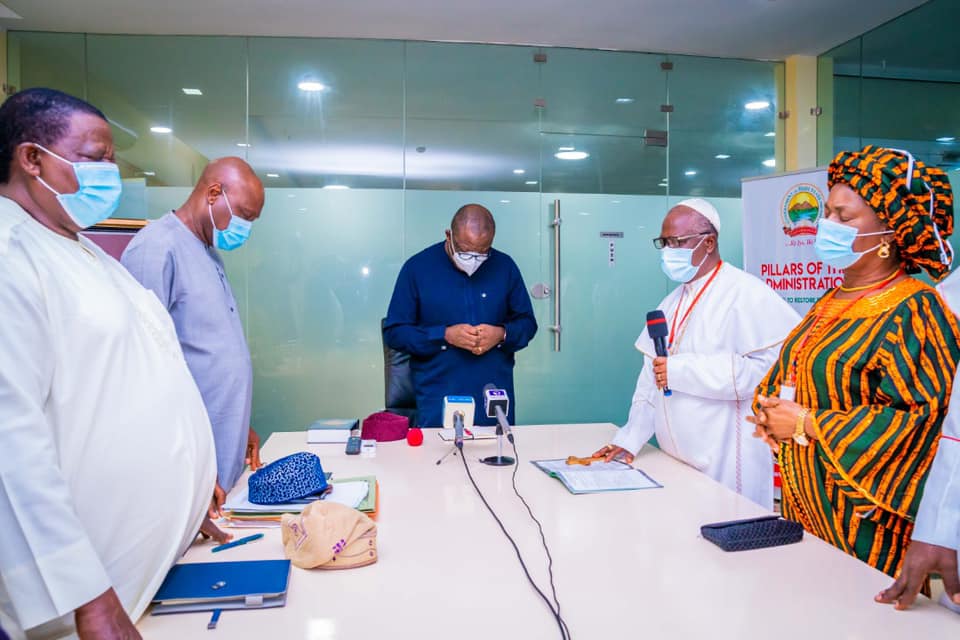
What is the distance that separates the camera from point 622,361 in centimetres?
518

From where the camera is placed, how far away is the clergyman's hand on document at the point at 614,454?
219 cm

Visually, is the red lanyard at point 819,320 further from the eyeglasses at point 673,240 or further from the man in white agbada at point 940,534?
the eyeglasses at point 673,240

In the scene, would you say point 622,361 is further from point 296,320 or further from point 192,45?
point 192,45

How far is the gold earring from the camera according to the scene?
1.63 metres

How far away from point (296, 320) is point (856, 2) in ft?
14.2

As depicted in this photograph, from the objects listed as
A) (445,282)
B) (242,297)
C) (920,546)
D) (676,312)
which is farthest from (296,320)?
(920,546)

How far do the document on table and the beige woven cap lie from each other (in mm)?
677

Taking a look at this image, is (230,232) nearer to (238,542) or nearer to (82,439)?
(238,542)

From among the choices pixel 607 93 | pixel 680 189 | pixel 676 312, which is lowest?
pixel 676 312

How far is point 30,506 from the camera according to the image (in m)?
0.94

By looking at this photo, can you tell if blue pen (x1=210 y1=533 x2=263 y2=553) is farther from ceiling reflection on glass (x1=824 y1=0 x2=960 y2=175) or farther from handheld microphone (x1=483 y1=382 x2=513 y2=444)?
ceiling reflection on glass (x1=824 y1=0 x2=960 y2=175)

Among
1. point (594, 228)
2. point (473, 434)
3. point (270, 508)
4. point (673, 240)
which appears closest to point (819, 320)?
point (673, 240)

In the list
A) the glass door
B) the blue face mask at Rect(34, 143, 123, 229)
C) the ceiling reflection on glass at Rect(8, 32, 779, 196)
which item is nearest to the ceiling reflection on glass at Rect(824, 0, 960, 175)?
the ceiling reflection on glass at Rect(8, 32, 779, 196)

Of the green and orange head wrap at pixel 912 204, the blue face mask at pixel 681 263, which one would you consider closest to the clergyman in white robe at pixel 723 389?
the blue face mask at pixel 681 263
